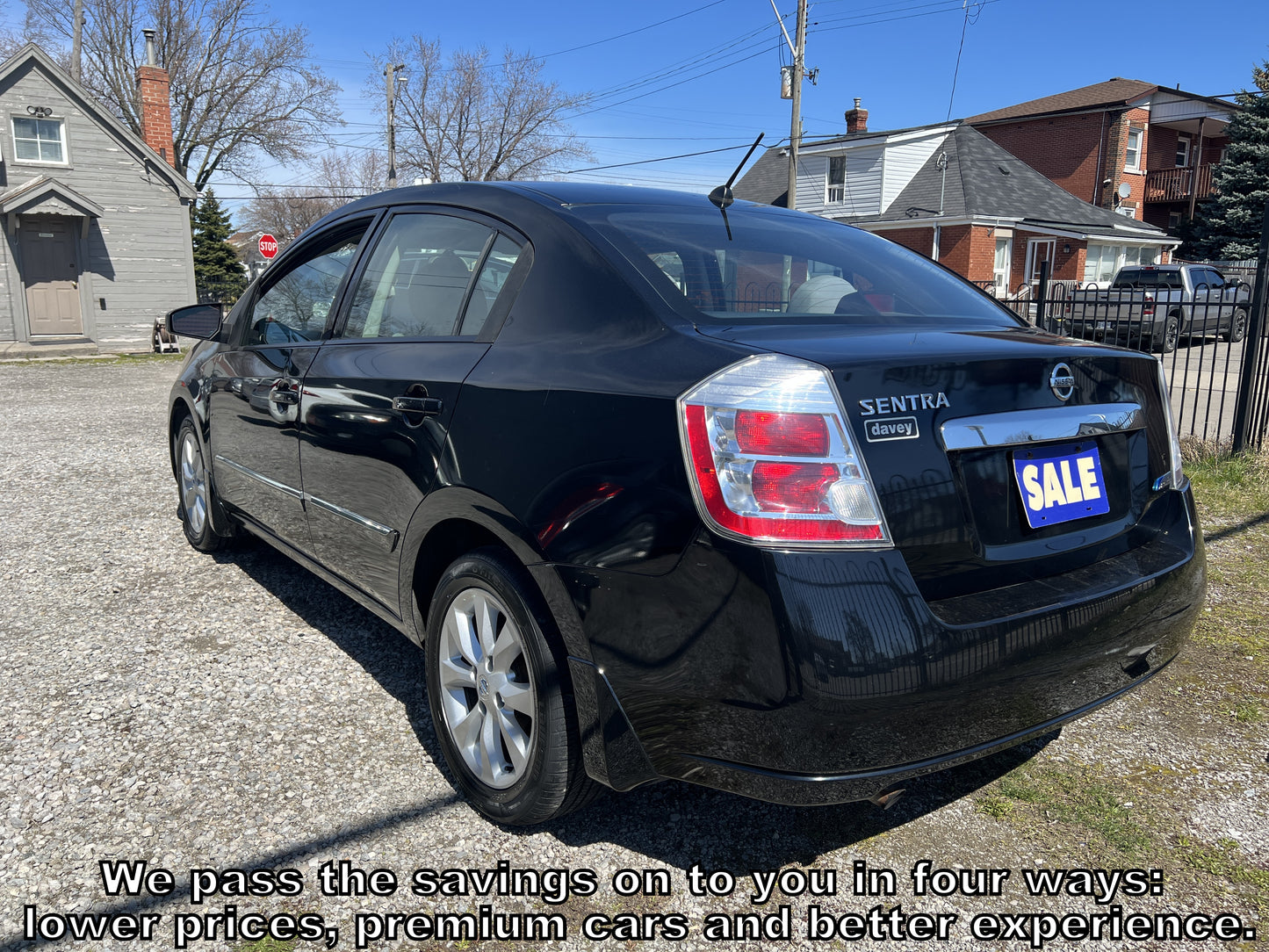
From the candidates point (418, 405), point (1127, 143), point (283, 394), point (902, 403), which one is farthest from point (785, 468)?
point (1127, 143)

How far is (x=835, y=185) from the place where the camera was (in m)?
33.4

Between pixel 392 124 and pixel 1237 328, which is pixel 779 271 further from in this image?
pixel 392 124

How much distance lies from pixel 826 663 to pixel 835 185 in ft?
112

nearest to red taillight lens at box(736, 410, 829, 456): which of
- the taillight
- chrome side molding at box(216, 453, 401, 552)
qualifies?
the taillight

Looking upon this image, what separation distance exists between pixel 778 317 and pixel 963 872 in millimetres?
1493

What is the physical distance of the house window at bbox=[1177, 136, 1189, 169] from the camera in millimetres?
40594

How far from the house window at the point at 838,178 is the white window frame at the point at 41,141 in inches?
921

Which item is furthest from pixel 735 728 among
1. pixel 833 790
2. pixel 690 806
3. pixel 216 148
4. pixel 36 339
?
pixel 216 148

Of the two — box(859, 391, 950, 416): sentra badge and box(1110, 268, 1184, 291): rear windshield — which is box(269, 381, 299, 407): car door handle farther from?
box(1110, 268, 1184, 291): rear windshield

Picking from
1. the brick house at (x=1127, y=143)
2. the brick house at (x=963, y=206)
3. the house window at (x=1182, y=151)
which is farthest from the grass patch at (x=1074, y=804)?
the house window at (x=1182, y=151)

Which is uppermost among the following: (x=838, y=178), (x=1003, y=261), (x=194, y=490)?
(x=838, y=178)

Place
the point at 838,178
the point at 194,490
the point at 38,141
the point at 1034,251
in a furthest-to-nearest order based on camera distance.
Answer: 1. the point at 838,178
2. the point at 1034,251
3. the point at 38,141
4. the point at 194,490

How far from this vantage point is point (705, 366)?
2000 mm

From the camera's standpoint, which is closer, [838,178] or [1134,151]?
[838,178]
